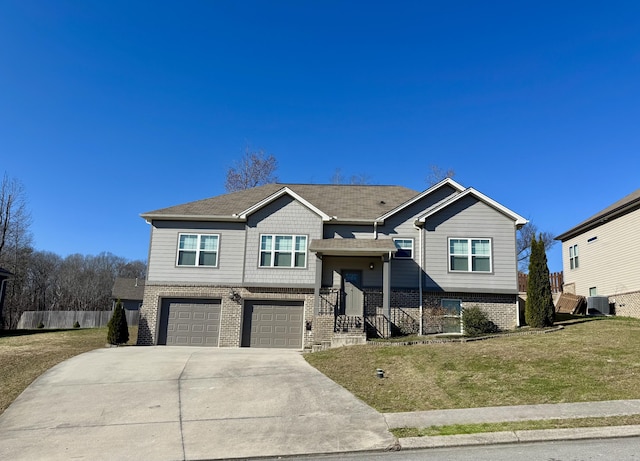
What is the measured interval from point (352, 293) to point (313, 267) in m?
1.93

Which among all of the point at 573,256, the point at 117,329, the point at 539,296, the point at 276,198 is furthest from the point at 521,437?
the point at 573,256

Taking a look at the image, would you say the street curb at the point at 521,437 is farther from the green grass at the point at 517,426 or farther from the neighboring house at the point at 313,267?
the neighboring house at the point at 313,267

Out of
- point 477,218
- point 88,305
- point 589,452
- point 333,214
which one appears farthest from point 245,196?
point 88,305

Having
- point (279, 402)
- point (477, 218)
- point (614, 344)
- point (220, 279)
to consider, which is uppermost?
point (477, 218)

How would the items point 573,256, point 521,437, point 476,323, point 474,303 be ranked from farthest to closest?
point 573,256 < point 474,303 < point 476,323 < point 521,437

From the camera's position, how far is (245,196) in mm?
22625

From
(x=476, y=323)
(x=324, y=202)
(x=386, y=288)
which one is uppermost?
(x=324, y=202)

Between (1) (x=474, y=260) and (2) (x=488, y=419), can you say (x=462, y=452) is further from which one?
(1) (x=474, y=260)

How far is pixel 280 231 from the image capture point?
780 inches

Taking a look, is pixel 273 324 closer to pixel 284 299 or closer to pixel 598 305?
pixel 284 299

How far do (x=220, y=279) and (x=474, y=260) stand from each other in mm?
10478

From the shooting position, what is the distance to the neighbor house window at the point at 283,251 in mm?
19516

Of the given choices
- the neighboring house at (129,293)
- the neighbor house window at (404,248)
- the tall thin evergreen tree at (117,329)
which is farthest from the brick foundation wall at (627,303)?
the neighboring house at (129,293)

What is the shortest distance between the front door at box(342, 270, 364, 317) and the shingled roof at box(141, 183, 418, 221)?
2409mm
